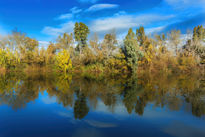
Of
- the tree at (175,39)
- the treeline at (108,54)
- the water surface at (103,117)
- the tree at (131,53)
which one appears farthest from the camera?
the tree at (175,39)

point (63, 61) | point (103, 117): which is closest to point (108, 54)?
point (63, 61)

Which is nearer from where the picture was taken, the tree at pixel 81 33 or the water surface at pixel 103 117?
the water surface at pixel 103 117

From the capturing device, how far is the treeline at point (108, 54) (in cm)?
3247

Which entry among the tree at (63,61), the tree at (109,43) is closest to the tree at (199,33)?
the tree at (109,43)

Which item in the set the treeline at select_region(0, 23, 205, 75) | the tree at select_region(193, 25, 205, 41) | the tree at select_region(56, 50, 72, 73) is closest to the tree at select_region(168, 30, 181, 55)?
the treeline at select_region(0, 23, 205, 75)

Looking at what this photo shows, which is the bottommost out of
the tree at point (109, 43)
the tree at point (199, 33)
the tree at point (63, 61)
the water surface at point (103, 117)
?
the water surface at point (103, 117)

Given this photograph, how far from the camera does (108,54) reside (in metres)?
35.9

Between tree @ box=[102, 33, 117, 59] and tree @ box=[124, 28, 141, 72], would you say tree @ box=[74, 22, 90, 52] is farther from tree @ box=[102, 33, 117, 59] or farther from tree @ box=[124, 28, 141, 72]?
tree @ box=[124, 28, 141, 72]

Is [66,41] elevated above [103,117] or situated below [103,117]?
above

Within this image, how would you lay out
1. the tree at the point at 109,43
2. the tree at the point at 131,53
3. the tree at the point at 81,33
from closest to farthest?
the tree at the point at 131,53 → the tree at the point at 109,43 → the tree at the point at 81,33

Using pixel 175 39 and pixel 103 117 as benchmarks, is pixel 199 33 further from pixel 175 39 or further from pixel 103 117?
pixel 103 117

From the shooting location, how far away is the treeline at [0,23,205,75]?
32469 millimetres

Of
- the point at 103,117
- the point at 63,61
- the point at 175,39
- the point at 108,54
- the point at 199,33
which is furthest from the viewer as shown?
the point at 199,33

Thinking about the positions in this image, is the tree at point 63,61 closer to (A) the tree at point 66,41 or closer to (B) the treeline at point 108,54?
(B) the treeline at point 108,54
